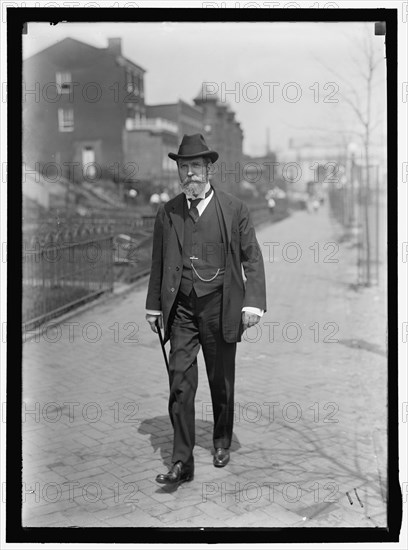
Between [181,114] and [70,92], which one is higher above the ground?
[181,114]

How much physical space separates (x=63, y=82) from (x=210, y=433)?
8.58 feet

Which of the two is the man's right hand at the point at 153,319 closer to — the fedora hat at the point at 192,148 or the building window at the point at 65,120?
the fedora hat at the point at 192,148

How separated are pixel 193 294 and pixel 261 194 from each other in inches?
284

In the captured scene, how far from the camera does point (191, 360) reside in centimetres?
448

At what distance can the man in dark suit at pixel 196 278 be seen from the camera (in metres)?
4.42

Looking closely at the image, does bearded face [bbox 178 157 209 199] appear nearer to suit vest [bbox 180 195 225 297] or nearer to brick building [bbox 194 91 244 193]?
suit vest [bbox 180 195 225 297]

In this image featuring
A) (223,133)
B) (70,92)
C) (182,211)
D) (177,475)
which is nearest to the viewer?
(177,475)

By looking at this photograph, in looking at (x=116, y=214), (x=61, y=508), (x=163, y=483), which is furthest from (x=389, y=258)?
(x=116, y=214)

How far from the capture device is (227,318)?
445cm

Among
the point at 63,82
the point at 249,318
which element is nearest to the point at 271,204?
the point at 63,82

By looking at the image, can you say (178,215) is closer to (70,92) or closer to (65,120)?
(70,92)

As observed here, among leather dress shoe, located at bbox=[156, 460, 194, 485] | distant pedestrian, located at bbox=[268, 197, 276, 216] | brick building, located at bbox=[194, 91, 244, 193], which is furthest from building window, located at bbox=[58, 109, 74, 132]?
distant pedestrian, located at bbox=[268, 197, 276, 216]

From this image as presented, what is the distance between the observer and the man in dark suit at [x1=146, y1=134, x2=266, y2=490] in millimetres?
4418

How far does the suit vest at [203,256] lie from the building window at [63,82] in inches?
57.6
